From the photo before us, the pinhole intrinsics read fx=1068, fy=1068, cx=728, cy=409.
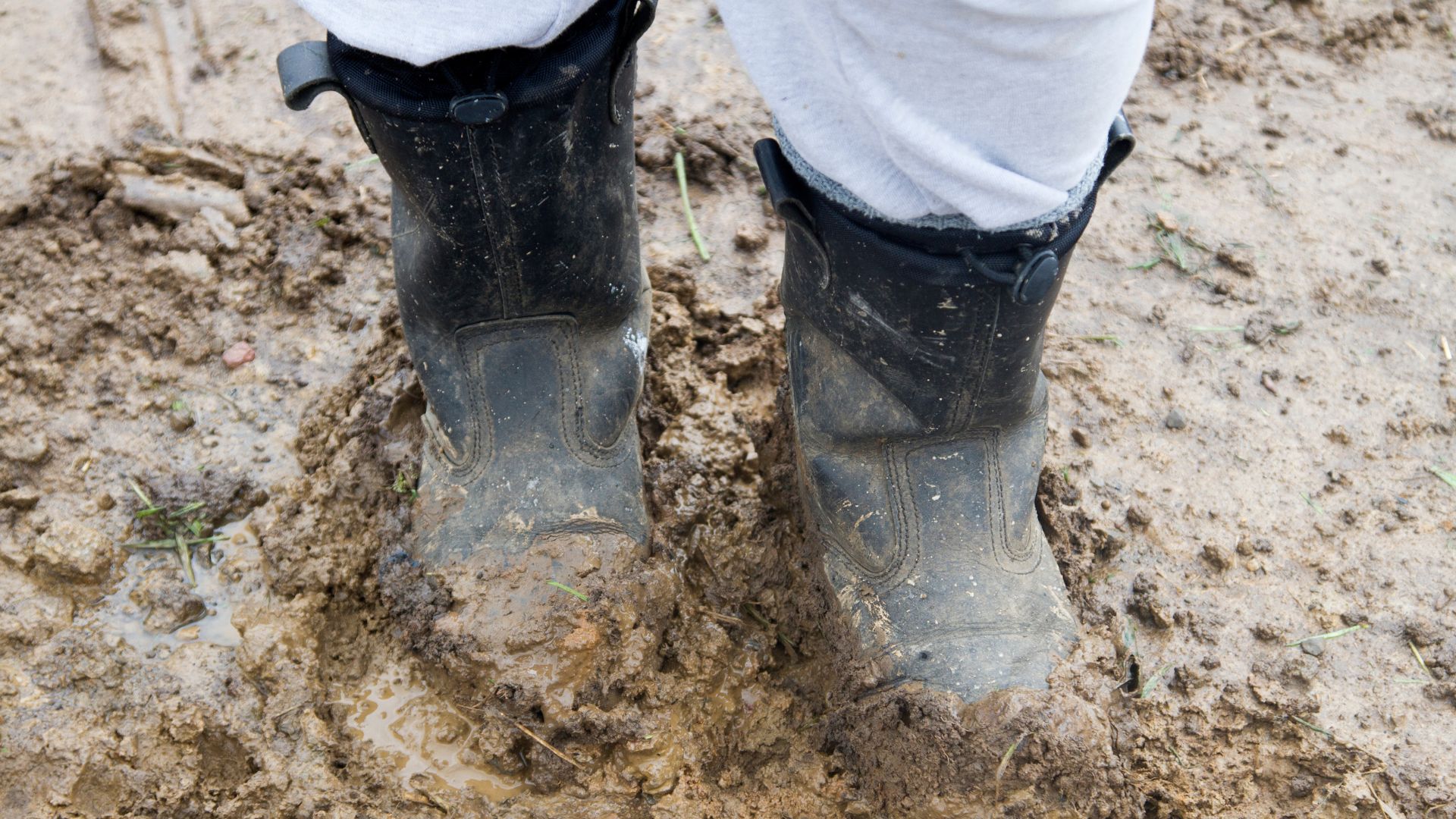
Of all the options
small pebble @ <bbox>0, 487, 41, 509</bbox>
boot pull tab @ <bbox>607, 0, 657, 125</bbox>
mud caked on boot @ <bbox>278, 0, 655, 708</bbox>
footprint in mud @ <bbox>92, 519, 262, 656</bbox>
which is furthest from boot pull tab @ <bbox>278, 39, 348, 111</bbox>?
small pebble @ <bbox>0, 487, 41, 509</bbox>

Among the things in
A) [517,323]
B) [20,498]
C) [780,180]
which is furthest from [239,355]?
[780,180]

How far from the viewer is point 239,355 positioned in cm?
192

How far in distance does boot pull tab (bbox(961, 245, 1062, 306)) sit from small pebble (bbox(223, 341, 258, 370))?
1.35 meters

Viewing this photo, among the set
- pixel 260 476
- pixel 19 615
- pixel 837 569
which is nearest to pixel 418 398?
pixel 260 476

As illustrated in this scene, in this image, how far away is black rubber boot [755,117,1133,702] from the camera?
3.99 feet

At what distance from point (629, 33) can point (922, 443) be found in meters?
0.64

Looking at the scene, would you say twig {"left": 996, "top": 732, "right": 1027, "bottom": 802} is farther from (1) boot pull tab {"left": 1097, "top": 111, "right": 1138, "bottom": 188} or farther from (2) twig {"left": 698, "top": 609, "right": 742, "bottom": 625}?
(1) boot pull tab {"left": 1097, "top": 111, "right": 1138, "bottom": 188}

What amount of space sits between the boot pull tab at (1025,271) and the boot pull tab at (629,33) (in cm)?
49

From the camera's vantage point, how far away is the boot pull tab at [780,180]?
1212 mm

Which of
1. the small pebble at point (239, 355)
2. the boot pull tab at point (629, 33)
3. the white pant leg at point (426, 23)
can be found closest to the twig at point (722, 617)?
the boot pull tab at point (629, 33)

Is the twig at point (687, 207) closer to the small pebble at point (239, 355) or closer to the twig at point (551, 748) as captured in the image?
the small pebble at point (239, 355)

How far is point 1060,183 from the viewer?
1.02 meters

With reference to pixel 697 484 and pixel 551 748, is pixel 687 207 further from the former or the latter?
pixel 551 748

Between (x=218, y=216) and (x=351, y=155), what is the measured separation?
0.30 meters
